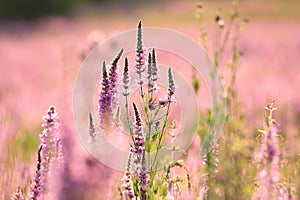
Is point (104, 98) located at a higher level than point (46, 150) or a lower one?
higher

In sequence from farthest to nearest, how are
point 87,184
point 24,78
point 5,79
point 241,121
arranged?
point 24,78
point 5,79
point 241,121
point 87,184

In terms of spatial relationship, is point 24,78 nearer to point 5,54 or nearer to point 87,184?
point 5,54

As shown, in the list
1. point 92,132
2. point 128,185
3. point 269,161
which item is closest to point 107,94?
point 92,132

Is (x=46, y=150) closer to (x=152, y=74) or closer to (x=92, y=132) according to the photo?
(x=92, y=132)

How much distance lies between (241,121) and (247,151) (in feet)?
3.57

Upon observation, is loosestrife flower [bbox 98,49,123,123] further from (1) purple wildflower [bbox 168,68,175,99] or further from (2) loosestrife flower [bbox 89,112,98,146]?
(1) purple wildflower [bbox 168,68,175,99]

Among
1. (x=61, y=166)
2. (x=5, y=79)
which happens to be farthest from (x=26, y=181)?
(x=5, y=79)

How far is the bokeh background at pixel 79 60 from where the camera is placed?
16.4 ft

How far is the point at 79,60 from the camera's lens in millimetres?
12969

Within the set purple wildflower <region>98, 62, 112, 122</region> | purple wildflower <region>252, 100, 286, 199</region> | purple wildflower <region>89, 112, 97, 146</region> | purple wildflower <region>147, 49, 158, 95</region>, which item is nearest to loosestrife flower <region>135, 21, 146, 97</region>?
purple wildflower <region>147, 49, 158, 95</region>

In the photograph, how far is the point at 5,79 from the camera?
1459cm

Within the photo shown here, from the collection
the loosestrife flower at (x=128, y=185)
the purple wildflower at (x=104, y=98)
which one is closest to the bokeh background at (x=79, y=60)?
the loosestrife flower at (x=128, y=185)

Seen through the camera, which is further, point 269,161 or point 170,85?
point 170,85

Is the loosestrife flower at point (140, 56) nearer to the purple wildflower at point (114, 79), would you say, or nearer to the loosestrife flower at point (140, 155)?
the purple wildflower at point (114, 79)
